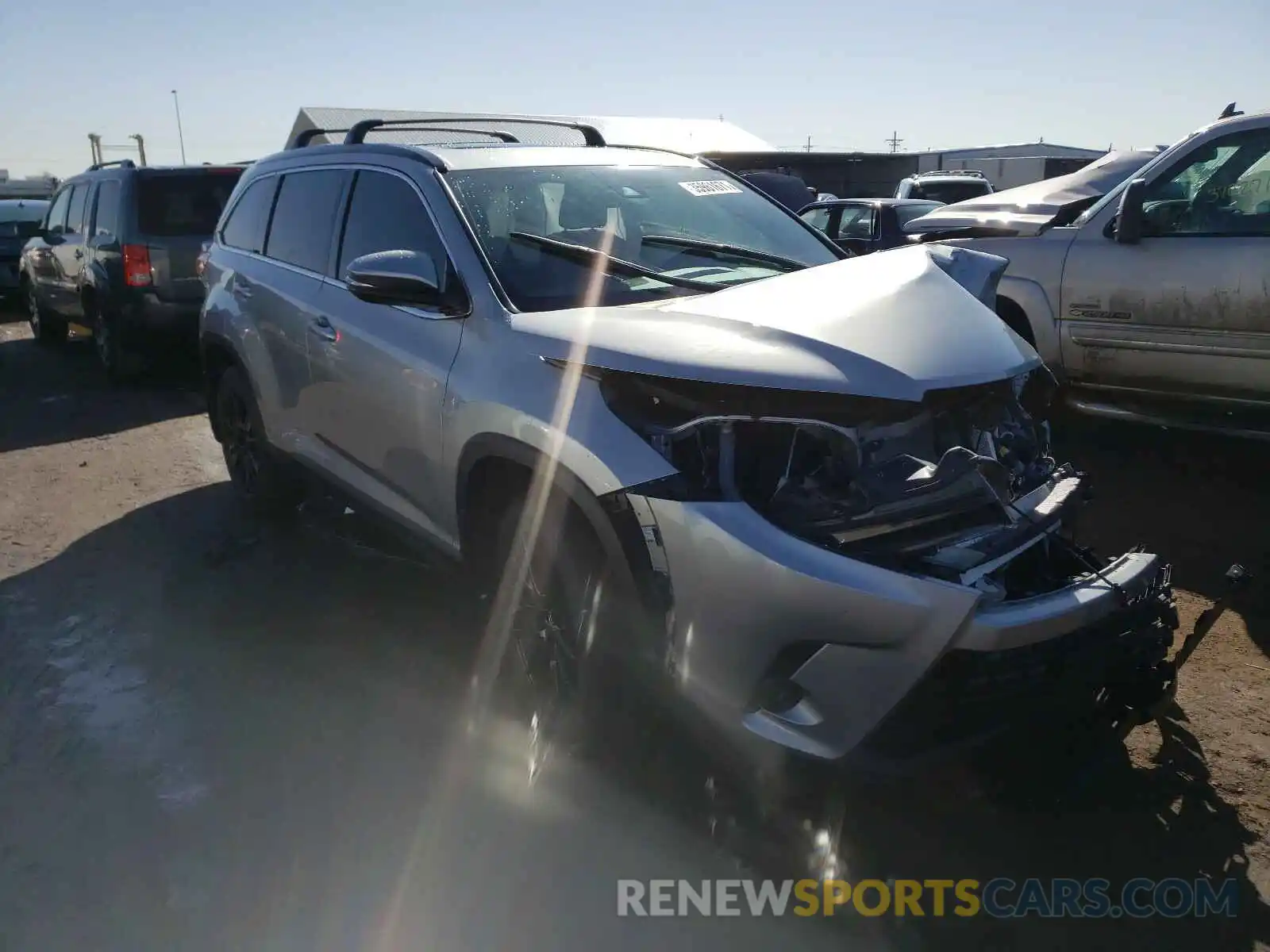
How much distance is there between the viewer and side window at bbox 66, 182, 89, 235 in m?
10.4

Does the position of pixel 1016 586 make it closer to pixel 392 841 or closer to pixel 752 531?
pixel 752 531

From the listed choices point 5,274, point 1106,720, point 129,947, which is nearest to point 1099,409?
point 1106,720

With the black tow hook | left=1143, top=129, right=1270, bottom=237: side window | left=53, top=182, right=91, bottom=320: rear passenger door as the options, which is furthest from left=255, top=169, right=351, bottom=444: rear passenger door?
left=53, top=182, right=91, bottom=320: rear passenger door

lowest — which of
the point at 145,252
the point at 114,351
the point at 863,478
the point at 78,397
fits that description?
the point at 78,397

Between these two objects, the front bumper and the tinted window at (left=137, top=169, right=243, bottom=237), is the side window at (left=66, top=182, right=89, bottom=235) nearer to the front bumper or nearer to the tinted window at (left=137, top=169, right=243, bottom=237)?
the tinted window at (left=137, top=169, right=243, bottom=237)

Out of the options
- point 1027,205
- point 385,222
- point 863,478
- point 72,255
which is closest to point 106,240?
point 72,255

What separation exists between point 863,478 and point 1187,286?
361 centimetres

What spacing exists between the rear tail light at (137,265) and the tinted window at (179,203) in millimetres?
174

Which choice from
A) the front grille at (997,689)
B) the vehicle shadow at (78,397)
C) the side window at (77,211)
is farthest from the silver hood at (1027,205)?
the side window at (77,211)

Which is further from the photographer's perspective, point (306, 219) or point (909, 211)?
point (909, 211)

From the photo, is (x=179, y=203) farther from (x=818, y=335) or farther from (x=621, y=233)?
(x=818, y=335)

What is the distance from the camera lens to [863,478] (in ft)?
8.40

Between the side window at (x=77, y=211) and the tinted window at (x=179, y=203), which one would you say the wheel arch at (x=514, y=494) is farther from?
the side window at (x=77, y=211)

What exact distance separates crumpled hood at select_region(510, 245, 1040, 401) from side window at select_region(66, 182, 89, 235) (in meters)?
9.24
